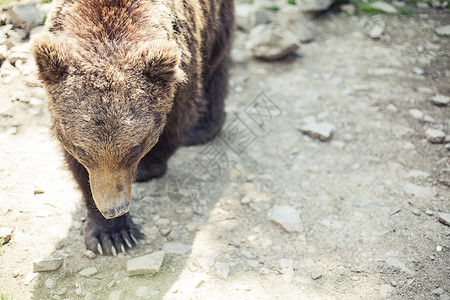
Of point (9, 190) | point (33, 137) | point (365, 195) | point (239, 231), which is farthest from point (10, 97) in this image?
point (365, 195)

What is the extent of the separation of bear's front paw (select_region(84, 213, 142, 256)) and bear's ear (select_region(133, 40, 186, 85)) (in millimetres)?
1374

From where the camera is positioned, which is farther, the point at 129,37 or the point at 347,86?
the point at 347,86

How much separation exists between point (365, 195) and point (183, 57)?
7.31ft

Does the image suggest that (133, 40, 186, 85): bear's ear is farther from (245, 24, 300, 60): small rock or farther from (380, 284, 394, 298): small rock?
(245, 24, 300, 60): small rock

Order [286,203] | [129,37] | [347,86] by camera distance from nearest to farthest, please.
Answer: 1. [129,37]
2. [286,203]
3. [347,86]

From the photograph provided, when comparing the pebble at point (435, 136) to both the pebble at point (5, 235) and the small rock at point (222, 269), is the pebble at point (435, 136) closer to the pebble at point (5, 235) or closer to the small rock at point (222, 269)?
the small rock at point (222, 269)

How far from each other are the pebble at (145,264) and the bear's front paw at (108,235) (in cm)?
23

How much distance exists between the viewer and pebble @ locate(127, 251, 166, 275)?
289 centimetres

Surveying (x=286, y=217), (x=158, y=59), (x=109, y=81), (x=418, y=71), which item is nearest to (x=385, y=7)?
(x=418, y=71)

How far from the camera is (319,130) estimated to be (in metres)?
4.46

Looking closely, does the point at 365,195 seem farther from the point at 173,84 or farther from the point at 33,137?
the point at 33,137

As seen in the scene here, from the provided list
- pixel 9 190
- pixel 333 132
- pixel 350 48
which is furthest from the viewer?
pixel 350 48

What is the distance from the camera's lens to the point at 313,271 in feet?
9.99

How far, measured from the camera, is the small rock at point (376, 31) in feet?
19.5
